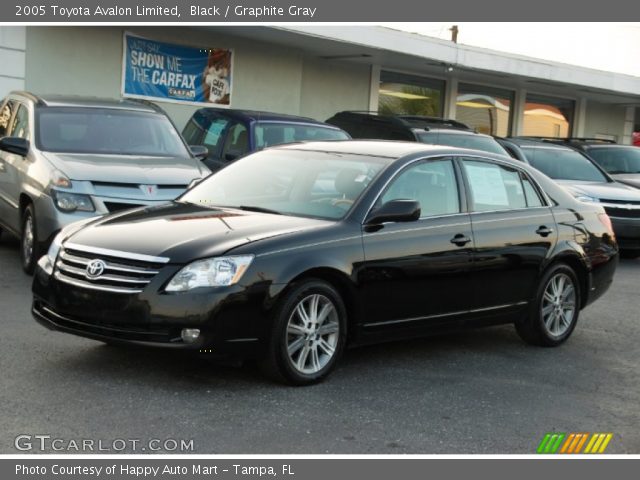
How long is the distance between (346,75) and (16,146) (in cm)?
1276

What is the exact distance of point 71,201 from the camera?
947cm

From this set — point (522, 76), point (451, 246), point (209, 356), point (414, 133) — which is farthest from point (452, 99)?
point (209, 356)

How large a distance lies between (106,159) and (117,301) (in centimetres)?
436

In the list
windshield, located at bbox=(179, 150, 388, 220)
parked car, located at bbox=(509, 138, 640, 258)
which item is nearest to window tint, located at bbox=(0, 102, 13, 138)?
windshield, located at bbox=(179, 150, 388, 220)

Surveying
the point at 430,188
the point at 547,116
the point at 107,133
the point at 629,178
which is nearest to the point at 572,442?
the point at 430,188

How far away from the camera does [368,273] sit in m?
6.78

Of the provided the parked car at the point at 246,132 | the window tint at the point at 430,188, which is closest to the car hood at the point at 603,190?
the parked car at the point at 246,132

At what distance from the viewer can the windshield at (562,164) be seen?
1608 centimetres

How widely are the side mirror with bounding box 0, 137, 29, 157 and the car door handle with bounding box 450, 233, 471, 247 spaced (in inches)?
190

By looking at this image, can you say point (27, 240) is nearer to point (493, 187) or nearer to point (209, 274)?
point (209, 274)

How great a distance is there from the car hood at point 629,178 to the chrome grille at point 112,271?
12.8 metres

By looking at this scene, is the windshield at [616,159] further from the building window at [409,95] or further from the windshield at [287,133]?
the windshield at [287,133]

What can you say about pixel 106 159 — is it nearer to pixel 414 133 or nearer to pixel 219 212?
pixel 219 212

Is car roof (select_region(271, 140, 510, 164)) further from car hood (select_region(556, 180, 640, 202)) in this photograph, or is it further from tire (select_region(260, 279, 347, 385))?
car hood (select_region(556, 180, 640, 202))
